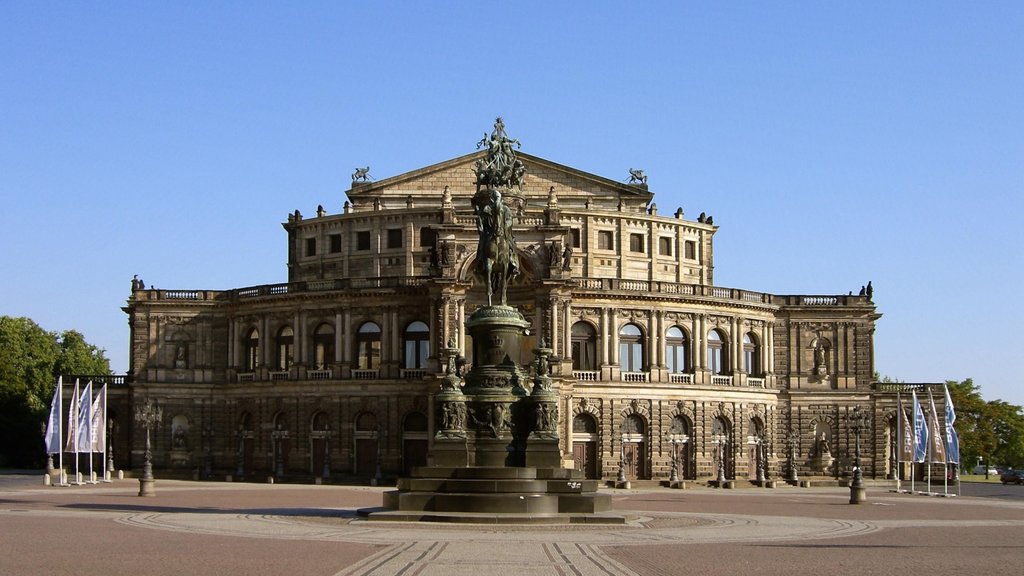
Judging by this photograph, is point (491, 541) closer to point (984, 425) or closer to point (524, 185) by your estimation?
point (524, 185)

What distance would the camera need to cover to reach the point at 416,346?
102 meters

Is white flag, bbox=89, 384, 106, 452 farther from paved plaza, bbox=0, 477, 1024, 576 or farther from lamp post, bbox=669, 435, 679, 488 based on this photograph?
lamp post, bbox=669, 435, 679, 488

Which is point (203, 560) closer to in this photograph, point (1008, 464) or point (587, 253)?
point (587, 253)

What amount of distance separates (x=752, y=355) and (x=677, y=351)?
7.12 meters

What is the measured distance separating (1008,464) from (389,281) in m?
110

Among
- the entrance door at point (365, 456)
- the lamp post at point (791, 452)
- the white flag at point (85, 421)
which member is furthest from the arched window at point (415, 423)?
the lamp post at point (791, 452)

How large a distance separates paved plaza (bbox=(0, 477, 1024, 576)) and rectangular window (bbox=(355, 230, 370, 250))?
45.5 meters

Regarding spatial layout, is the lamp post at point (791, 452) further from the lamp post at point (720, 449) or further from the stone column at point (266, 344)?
the stone column at point (266, 344)

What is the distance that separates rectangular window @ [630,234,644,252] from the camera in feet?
357

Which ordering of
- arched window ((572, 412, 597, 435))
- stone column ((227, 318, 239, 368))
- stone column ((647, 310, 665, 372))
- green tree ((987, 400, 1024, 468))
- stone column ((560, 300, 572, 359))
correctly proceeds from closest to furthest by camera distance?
stone column ((560, 300, 572, 359)) → arched window ((572, 412, 597, 435)) → stone column ((647, 310, 665, 372)) → stone column ((227, 318, 239, 368)) → green tree ((987, 400, 1024, 468))

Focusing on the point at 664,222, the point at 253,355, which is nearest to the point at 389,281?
the point at 253,355

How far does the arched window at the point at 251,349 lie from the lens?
108 m

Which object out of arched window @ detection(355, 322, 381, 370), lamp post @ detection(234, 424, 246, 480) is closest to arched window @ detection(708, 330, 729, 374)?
arched window @ detection(355, 322, 381, 370)

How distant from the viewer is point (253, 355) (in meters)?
108
